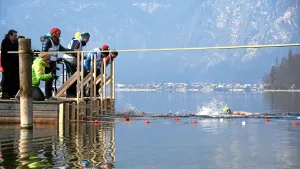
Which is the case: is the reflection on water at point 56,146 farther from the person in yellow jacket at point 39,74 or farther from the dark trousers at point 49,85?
the dark trousers at point 49,85

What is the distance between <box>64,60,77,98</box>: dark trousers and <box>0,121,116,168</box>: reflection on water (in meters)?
3.65

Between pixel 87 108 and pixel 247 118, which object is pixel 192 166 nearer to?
pixel 87 108

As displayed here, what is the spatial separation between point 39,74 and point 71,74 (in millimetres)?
4975

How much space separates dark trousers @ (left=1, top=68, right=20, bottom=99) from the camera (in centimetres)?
2338

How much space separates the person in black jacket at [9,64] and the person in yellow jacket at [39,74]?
1140mm

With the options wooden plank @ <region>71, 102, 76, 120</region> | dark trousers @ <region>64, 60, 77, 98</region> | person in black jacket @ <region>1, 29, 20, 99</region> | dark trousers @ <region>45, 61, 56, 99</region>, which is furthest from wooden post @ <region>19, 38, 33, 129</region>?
dark trousers @ <region>64, 60, 77, 98</region>

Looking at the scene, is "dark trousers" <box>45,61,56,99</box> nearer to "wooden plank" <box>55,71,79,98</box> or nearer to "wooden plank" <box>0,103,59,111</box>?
"wooden plank" <box>55,71,79,98</box>

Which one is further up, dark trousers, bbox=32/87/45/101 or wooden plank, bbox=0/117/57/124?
dark trousers, bbox=32/87/45/101

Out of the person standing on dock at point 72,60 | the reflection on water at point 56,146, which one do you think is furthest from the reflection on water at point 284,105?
the reflection on water at point 56,146

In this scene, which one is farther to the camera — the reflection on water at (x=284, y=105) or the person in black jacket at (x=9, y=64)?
the reflection on water at (x=284, y=105)

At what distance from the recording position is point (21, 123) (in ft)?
68.7

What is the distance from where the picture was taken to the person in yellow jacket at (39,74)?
22062 millimetres

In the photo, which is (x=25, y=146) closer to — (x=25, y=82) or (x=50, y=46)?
(x=25, y=82)

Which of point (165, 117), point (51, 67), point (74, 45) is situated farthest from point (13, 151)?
point (165, 117)
